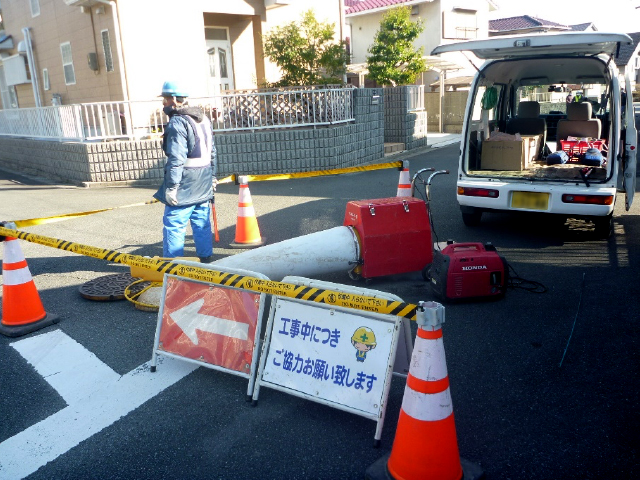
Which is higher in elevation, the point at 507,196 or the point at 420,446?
the point at 507,196

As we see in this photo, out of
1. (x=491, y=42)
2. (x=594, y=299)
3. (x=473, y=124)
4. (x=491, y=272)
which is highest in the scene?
(x=491, y=42)

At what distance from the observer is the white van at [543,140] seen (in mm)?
5848

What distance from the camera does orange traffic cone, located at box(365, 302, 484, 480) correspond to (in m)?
2.50

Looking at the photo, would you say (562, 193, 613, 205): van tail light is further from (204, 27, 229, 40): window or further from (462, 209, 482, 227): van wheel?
(204, 27, 229, 40): window

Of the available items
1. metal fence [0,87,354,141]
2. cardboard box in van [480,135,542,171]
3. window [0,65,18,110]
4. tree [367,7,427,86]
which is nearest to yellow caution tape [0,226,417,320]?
cardboard box in van [480,135,542,171]

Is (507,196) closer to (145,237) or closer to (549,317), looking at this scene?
(549,317)

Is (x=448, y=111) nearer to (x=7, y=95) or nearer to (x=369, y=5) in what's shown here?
(x=369, y=5)

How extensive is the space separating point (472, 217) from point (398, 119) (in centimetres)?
981

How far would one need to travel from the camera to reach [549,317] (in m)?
4.43

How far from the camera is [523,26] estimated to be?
116ft

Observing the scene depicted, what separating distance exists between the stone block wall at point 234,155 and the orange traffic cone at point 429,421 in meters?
9.95

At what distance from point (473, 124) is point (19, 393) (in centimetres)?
615

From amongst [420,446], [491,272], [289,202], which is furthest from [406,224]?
[289,202]

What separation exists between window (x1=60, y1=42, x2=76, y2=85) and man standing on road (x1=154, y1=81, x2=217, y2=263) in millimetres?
12015
